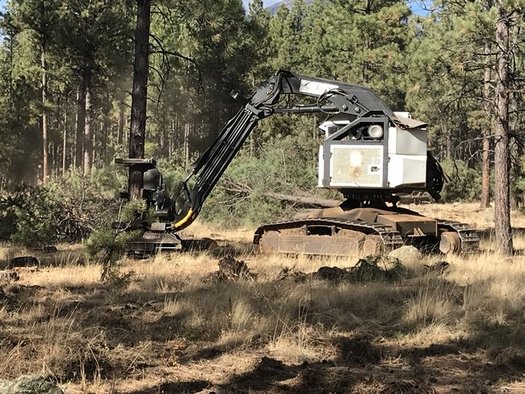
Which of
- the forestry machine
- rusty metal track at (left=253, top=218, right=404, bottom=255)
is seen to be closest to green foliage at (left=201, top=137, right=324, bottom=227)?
rusty metal track at (left=253, top=218, right=404, bottom=255)

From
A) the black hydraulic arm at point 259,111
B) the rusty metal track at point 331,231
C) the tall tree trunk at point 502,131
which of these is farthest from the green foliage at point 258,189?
the tall tree trunk at point 502,131

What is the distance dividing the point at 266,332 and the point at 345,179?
6.93m

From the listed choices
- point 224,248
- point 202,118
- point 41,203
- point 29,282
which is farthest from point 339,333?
point 202,118

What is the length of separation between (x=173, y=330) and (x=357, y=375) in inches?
82.4

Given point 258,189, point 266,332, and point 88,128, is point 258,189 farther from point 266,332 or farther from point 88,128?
point 88,128

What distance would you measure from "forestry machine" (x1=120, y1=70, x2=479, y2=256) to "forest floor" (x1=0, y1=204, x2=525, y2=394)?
2583 millimetres

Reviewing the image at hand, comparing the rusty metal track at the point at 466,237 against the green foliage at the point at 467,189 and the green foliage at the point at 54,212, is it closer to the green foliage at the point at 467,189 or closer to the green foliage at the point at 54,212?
the green foliage at the point at 54,212

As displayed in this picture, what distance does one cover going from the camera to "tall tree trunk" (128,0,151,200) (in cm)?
1355

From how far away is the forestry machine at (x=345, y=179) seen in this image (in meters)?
12.3

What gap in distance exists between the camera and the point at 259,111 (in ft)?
42.9

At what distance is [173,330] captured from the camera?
252 inches

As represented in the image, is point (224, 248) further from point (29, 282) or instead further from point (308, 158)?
point (308, 158)

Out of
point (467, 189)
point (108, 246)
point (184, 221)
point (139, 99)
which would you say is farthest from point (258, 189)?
point (467, 189)

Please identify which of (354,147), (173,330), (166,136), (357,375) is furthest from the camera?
(166,136)
